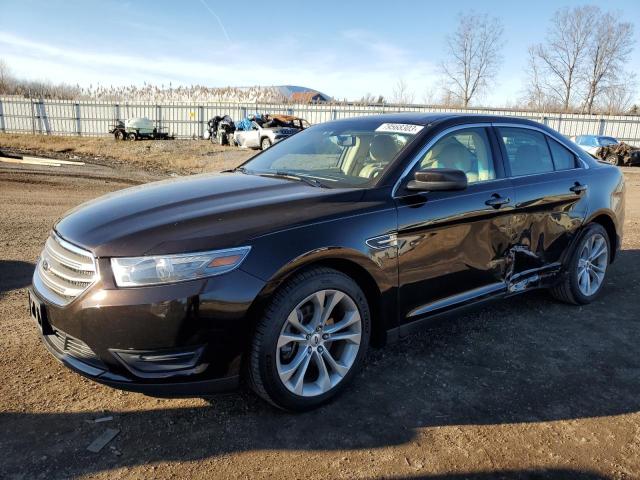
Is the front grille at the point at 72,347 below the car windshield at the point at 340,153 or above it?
below

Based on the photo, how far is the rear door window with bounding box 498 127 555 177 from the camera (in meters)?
4.11

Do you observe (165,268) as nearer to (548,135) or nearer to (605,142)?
(548,135)

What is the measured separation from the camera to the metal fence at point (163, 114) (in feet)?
115

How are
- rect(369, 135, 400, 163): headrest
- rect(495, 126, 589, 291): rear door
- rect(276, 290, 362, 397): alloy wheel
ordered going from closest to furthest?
rect(276, 290, 362, 397): alloy wheel → rect(369, 135, 400, 163): headrest → rect(495, 126, 589, 291): rear door

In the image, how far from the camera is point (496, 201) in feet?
12.3

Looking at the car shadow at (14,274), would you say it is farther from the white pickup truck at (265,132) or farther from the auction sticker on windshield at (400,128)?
the white pickup truck at (265,132)

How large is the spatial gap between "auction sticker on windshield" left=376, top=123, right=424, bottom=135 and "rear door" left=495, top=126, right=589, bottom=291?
832 millimetres

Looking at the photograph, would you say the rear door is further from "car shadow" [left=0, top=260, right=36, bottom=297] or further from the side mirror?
"car shadow" [left=0, top=260, right=36, bottom=297]

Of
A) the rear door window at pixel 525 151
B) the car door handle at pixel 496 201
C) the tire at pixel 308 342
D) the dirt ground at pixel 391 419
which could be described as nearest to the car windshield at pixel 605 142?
the rear door window at pixel 525 151

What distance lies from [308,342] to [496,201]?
6.06 ft

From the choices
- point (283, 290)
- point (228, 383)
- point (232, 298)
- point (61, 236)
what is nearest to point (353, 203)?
point (283, 290)

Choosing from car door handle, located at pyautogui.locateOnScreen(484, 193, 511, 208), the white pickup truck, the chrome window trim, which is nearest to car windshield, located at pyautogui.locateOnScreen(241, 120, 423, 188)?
car door handle, located at pyautogui.locateOnScreen(484, 193, 511, 208)

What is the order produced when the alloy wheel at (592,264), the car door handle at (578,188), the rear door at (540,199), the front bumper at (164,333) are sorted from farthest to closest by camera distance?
the alloy wheel at (592,264)
the car door handle at (578,188)
the rear door at (540,199)
the front bumper at (164,333)

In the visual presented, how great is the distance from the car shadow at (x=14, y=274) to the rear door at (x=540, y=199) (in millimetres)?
4314
